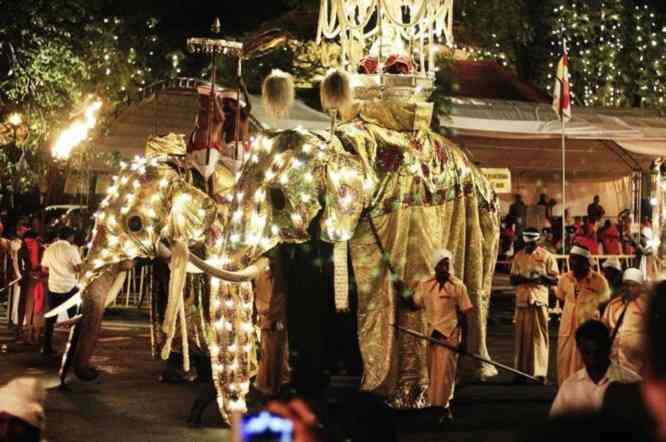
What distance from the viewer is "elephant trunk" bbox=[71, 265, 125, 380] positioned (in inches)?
415

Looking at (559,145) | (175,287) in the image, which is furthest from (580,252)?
(559,145)

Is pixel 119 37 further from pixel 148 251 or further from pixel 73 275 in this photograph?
pixel 148 251

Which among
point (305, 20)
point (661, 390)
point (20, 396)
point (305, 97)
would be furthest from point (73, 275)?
point (661, 390)

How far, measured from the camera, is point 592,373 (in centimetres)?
589

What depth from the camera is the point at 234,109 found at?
35.8 feet

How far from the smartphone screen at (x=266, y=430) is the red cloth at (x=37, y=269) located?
13483 millimetres

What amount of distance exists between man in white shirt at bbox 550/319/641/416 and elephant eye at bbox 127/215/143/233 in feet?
17.5

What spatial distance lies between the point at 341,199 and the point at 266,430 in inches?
275

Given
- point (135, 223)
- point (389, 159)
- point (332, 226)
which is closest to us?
point (332, 226)

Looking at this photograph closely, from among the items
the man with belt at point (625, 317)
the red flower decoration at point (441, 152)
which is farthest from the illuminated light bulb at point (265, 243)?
the man with belt at point (625, 317)

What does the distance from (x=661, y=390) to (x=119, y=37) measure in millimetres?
20113

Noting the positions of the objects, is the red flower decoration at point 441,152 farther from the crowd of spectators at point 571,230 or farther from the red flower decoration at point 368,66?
the crowd of spectators at point 571,230

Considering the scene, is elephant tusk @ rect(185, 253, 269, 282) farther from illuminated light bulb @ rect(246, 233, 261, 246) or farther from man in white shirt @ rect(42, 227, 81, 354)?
man in white shirt @ rect(42, 227, 81, 354)

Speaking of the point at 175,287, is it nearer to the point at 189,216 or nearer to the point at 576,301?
the point at 189,216
